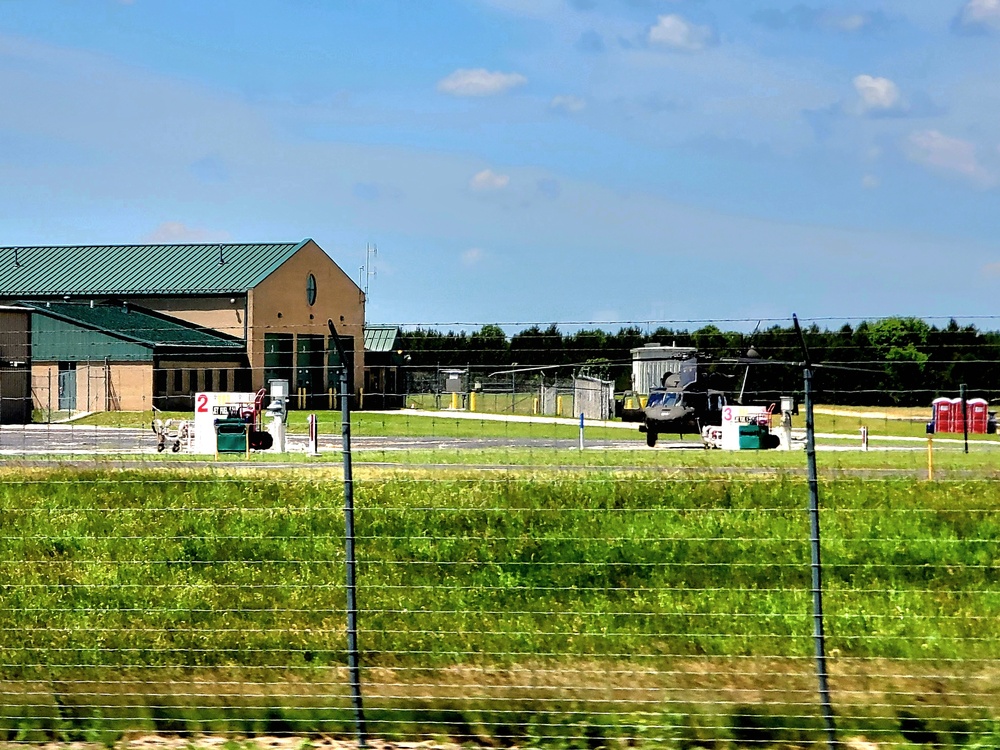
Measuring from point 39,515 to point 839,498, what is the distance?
8947 mm

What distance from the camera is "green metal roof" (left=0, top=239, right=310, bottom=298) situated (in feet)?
238

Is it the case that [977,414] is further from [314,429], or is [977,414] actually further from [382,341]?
[314,429]

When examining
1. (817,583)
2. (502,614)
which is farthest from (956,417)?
(502,614)

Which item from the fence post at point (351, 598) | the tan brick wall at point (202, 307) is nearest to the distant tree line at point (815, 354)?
the fence post at point (351, 598)

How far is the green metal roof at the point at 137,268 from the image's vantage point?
238 ft

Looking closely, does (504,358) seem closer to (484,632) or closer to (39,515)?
(484,632)

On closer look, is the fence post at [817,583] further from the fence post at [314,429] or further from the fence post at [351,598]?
the fence post at [314,429]

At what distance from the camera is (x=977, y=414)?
9266mm

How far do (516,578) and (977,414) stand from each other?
4.39 meters

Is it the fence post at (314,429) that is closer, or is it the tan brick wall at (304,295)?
the fence post at (314,429)

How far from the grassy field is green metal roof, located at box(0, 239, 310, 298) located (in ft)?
190

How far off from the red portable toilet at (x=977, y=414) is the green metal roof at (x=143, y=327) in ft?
15.7

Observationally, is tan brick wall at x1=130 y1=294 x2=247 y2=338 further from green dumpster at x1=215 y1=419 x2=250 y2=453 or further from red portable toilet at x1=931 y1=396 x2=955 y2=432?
red portable toilet at x1=931 y1=396 x2=955 y2=432

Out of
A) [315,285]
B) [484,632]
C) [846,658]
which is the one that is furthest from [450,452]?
[315,285]
